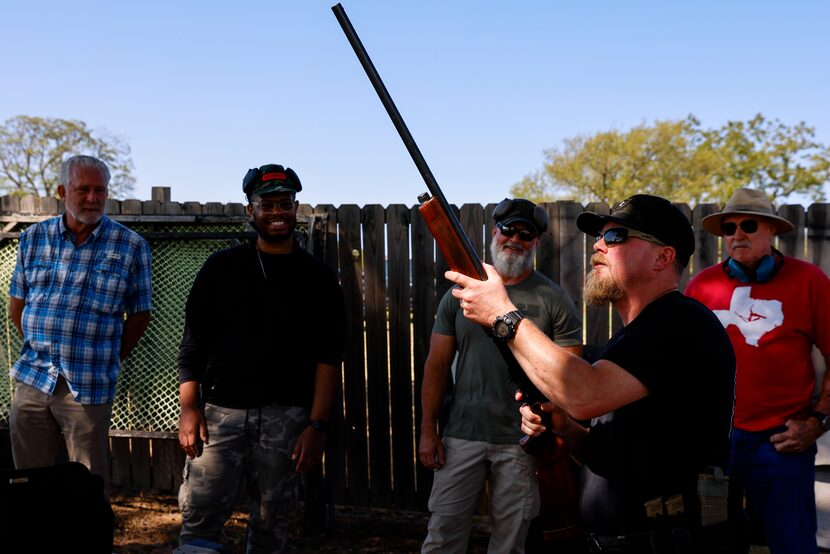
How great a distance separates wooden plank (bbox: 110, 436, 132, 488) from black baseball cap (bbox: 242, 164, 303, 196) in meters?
2.98

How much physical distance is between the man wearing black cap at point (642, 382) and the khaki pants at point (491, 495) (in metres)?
1.27

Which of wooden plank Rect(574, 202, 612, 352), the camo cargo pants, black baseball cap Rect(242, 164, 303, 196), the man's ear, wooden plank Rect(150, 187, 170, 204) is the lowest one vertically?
the camo cargo pants

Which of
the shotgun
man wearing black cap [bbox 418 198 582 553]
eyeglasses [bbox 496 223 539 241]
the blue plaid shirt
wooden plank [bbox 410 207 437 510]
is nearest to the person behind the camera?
the shotgun

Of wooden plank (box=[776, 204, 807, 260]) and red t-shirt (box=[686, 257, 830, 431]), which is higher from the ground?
wooden plank (box=[776, 204, 807, 260])

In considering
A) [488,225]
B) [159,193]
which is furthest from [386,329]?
[159,193]

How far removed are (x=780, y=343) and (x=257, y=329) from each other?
2.58 metres

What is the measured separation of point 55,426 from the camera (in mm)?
3934

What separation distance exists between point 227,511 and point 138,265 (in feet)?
5.15

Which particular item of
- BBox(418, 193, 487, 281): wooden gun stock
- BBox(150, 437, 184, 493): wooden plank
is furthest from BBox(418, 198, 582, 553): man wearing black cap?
BBox(150, 437, 184, 493): wooden plank

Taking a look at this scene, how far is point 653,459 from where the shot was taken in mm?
1935

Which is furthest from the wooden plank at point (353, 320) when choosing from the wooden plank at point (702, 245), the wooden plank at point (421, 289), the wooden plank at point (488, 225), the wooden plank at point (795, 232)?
the wooden plank at point (795, 232)

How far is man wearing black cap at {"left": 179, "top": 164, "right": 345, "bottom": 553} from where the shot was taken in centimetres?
336

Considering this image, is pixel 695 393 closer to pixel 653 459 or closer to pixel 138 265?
pixel 653 459

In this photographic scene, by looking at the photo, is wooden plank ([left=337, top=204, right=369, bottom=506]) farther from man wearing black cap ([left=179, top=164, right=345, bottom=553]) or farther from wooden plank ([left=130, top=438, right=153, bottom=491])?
wooden plank ([left=130, top=438, right=153, bottom=491])
